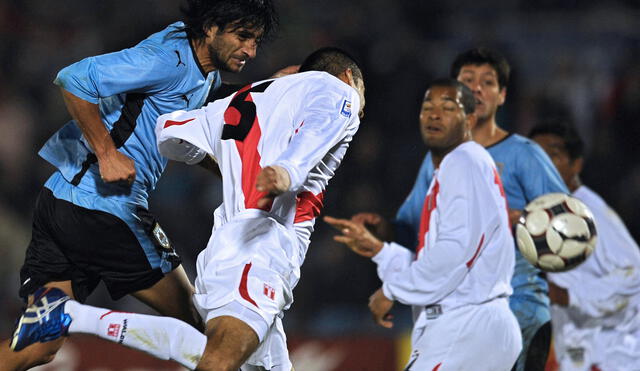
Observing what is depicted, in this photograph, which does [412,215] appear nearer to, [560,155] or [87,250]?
[560,155]

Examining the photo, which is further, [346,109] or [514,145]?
[514,145]

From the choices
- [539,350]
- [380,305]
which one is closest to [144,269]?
[380,305]

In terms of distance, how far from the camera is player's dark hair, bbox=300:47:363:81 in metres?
3.96

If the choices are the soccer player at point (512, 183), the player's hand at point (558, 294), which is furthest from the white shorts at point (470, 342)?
the player's hand at point (558, 294)

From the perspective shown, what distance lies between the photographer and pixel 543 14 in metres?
10.4

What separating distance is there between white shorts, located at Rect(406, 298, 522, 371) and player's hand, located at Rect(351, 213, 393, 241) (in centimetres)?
94

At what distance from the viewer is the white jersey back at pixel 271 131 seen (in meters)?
3.48

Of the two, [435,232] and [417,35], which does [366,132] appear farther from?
[435,232]

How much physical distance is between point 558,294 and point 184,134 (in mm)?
3690

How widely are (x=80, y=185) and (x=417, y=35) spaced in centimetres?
613

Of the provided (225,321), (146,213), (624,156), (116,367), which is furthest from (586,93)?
(225,321)

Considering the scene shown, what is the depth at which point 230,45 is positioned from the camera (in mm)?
4016

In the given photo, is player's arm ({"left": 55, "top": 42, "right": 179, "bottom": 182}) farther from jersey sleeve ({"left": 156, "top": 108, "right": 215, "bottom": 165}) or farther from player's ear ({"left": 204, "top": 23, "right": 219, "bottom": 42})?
player's ear ({"left": 204, "top": 23, "right": 219, "bottom": 42})

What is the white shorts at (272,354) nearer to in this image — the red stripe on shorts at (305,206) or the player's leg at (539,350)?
the red stripe on shorts at (305,206)
